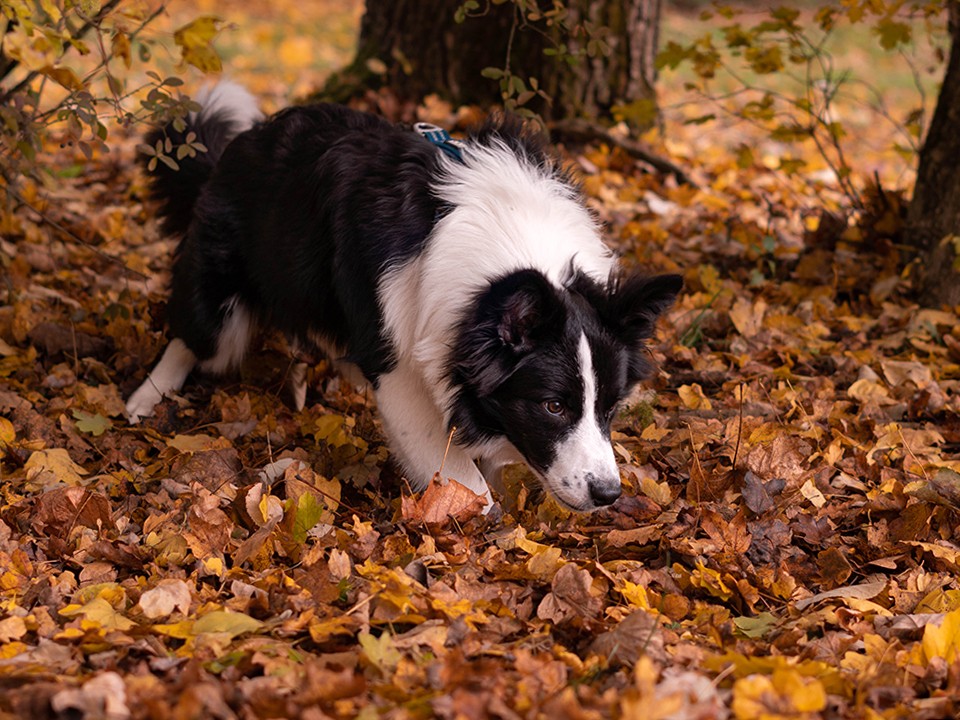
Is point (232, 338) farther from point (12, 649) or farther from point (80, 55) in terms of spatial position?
point (12, 649)

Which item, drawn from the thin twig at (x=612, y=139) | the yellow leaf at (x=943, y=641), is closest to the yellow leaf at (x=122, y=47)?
the yellow leaf at (x=943, y=641)

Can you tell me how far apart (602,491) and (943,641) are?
1.05m

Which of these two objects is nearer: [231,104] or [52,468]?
[52,468]

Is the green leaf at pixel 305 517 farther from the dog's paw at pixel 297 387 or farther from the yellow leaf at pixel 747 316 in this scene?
the yellow leaf at pixel 747 316

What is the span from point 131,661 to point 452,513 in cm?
119

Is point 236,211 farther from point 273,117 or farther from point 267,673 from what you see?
point 267,673

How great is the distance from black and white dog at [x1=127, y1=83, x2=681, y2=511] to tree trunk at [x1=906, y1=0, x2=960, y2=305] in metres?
2.37

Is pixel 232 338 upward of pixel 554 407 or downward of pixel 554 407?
downward

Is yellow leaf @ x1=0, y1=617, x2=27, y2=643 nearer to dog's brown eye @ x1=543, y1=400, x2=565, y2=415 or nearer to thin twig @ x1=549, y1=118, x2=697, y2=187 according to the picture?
dog's brown eye @ x1=543, y1=400, x2=565, y2=415

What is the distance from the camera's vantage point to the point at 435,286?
348cm

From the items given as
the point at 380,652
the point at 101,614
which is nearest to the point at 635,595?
the point at 380,652

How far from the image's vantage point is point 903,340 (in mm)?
4980

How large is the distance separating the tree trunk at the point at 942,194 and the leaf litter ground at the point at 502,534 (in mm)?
197

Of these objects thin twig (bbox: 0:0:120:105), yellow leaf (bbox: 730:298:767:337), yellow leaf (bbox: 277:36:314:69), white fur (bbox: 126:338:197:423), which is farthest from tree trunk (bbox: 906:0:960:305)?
yellow leaf (bbox: 277:36:314:69)
